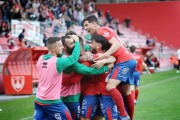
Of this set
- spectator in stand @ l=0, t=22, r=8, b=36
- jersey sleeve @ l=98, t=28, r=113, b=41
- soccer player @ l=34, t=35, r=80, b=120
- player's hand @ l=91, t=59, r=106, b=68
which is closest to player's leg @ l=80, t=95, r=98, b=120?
soccer player @ l=34, t=35, r=80, b=120

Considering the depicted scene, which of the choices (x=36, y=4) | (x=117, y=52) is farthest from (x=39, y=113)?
(x=36, y=4)

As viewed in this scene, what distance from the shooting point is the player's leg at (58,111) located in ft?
14.7

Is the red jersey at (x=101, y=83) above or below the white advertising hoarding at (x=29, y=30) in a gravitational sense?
below

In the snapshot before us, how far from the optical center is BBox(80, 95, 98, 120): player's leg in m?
4.87

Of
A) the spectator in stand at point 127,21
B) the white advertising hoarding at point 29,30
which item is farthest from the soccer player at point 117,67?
the spectator in stand at point 127,21

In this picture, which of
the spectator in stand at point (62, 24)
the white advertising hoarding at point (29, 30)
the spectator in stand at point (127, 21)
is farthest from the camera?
the spectator in stand at point (127, 21)

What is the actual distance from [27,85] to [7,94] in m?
1.01

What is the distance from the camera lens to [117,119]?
17.1ft

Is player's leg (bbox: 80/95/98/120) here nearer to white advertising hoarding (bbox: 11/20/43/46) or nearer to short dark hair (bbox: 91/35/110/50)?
short dark hair (bbox: 91/35/110/50)

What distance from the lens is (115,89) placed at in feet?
16.0

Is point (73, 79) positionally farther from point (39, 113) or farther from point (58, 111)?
point (39, 113)

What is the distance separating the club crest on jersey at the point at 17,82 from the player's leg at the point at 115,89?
7911 millimetres

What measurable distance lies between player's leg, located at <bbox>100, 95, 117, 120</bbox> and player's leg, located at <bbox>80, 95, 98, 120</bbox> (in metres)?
0.14

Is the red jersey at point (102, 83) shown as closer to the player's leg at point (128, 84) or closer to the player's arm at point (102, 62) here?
the player's arm at point (102, 62)
